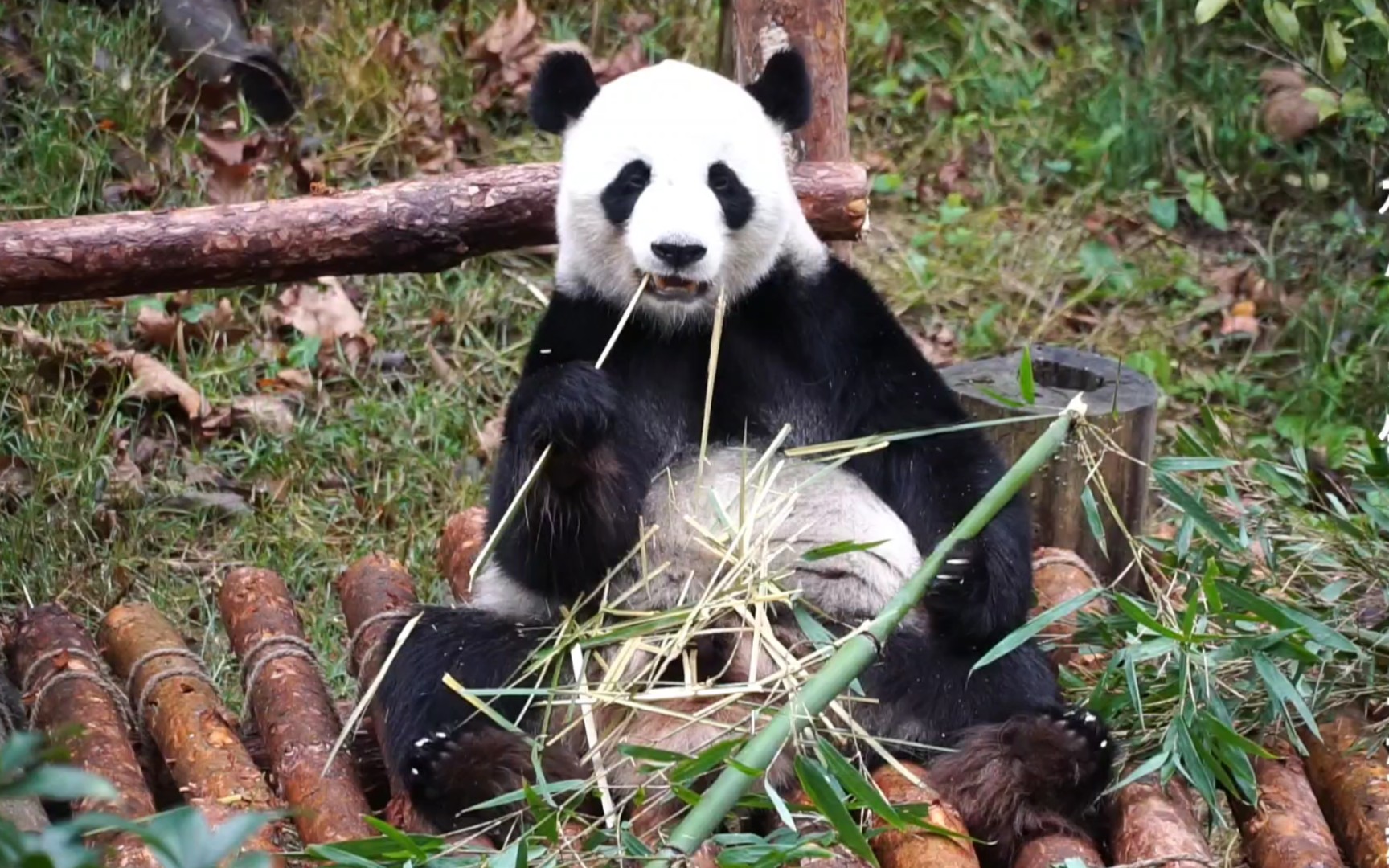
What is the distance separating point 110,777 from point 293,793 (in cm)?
33

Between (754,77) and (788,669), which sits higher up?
(754,77)

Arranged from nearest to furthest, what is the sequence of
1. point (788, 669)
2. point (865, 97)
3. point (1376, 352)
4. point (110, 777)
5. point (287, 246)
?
point (788, 669) → point (110, 777) → point (287, 246) → point (1376, 352) → point (865, 97)

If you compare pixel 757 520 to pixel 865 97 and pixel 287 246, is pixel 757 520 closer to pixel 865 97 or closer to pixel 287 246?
pixel 287 246

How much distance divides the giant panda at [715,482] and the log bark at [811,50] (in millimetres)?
822

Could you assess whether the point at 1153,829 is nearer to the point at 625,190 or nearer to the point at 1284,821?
the point at 1284,821

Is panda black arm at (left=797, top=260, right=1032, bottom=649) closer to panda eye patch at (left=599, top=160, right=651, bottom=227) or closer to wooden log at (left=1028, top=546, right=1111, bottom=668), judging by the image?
wooden log at (left=1028, top=546, right=1111, bottom=668)

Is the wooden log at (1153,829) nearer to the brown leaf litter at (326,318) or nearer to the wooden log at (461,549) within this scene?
the wooden log at (461,549)

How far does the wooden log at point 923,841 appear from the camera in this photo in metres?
2.75

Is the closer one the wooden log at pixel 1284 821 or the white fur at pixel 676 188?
the wooden log at pixel 1284 821

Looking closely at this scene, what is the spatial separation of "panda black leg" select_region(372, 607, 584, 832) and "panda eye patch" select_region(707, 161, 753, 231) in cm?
85

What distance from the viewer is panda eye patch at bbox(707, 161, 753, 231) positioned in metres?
3.25

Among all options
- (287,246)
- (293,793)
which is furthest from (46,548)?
(293,793)

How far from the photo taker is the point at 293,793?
3141mm

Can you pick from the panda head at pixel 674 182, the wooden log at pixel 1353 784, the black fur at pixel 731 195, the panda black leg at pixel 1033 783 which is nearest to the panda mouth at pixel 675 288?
the panda head at pixel 674 182
